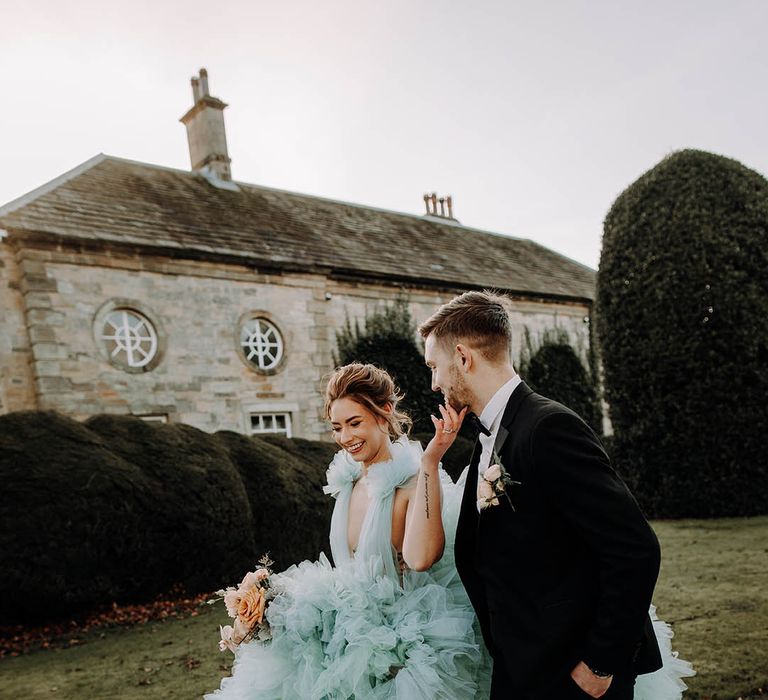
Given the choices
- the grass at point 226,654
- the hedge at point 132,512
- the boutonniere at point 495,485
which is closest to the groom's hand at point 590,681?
the boutonniere at point 495,485

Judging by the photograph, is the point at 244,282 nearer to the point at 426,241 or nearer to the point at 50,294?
the point at 50,294

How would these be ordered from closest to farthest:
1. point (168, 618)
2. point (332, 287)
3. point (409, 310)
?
point (168, 618) → point (332, 287) → point (409, 310)

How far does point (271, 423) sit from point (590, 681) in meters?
13.6

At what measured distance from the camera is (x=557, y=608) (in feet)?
6.61

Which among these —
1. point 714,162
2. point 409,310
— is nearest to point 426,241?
point 409,310

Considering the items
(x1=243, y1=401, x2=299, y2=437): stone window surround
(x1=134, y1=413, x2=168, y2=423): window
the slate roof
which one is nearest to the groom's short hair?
(x1=134, y1=413, x2=168, y2=423): window

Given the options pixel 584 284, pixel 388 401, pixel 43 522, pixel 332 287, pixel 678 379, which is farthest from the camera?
pixel 584 284

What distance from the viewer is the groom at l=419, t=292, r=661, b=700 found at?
190 cm

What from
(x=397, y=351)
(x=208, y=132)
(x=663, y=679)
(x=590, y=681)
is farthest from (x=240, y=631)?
(x=208, y=132)

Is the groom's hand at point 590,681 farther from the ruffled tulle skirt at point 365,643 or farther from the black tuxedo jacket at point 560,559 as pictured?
the ruffled tulle skirt at point 365,643

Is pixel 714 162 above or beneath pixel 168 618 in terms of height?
above

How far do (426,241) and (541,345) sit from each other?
5491mm

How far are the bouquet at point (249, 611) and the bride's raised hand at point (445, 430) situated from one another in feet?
2.82

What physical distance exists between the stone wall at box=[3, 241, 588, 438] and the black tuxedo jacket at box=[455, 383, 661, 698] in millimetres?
8597
